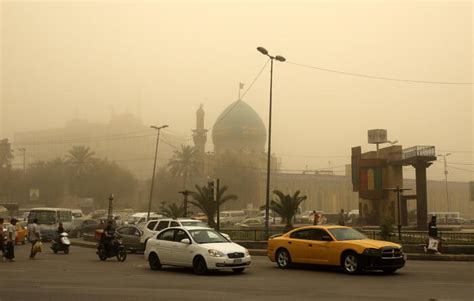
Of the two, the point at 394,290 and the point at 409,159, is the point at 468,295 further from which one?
the point at 409,159

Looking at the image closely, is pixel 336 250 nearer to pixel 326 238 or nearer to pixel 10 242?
pixel 326 238

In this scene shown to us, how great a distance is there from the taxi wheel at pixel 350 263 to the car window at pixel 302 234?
152 centimetres

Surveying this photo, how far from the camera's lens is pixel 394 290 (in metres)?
13.1

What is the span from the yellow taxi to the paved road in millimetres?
350

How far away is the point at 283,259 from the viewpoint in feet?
61.4

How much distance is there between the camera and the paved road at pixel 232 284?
1228cm

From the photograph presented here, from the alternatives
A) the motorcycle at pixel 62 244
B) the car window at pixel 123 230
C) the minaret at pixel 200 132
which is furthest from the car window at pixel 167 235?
the minaret at pixel 200 132

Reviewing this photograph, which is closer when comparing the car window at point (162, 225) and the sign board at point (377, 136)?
the car window at point (162, 225)

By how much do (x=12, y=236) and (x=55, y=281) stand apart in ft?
25.5

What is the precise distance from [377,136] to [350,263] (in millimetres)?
54350

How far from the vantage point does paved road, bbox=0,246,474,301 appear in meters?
12.3

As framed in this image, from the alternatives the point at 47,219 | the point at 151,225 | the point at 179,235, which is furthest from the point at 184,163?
the point at 179,235

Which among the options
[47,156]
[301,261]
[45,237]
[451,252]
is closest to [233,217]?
[45,237]

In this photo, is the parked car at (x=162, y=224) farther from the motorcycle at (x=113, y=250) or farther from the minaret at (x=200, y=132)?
the minaret at (x=200, y=132)
